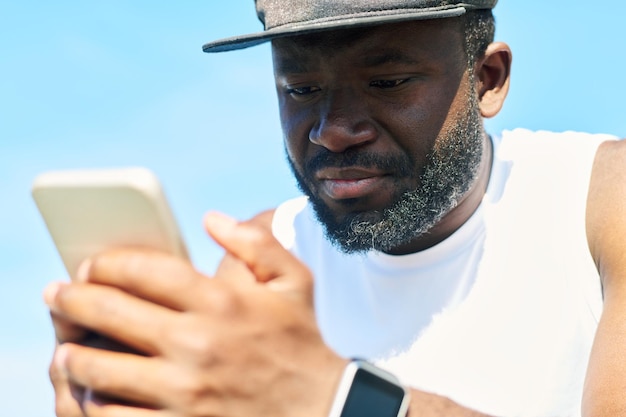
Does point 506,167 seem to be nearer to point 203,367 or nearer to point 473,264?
point 473,264

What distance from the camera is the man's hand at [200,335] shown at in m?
1.53

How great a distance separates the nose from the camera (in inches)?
136

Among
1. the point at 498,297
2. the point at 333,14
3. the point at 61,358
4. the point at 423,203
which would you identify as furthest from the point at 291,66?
the point at 61,358

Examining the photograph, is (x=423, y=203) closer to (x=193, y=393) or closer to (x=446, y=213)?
(x=446, y=213)

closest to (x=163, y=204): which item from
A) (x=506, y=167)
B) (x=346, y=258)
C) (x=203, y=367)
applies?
(x=203, y=367)

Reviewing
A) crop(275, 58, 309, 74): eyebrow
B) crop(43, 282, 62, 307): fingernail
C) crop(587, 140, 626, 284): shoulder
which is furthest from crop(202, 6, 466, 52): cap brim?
crop(43, 282, 62, 307): fingernail

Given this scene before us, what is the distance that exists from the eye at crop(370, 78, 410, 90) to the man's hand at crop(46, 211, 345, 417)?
1.96 m

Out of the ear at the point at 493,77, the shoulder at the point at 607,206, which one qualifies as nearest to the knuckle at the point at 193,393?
the shoulder at the point at 607,206

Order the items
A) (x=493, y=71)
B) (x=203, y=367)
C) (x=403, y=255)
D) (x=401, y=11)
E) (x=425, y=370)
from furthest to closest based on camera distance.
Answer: (x=493, y=71), (x=403, y=255), (x=425, y=370), (x=401, y=11), (x=203, y=367)

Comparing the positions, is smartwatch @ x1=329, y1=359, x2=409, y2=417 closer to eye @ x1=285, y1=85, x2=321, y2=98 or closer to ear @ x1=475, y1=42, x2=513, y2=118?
eye @ x1=285, y1=85, x2=321, y2=98

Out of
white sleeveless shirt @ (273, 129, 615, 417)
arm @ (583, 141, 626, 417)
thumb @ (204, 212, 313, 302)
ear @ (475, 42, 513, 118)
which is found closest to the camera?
thumb @ (204, 212, 313, 302)

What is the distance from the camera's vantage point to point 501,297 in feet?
12.7

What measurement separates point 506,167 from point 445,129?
2.10ft

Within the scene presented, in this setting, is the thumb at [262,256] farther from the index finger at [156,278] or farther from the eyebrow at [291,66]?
the eyebrow at [291,66]
